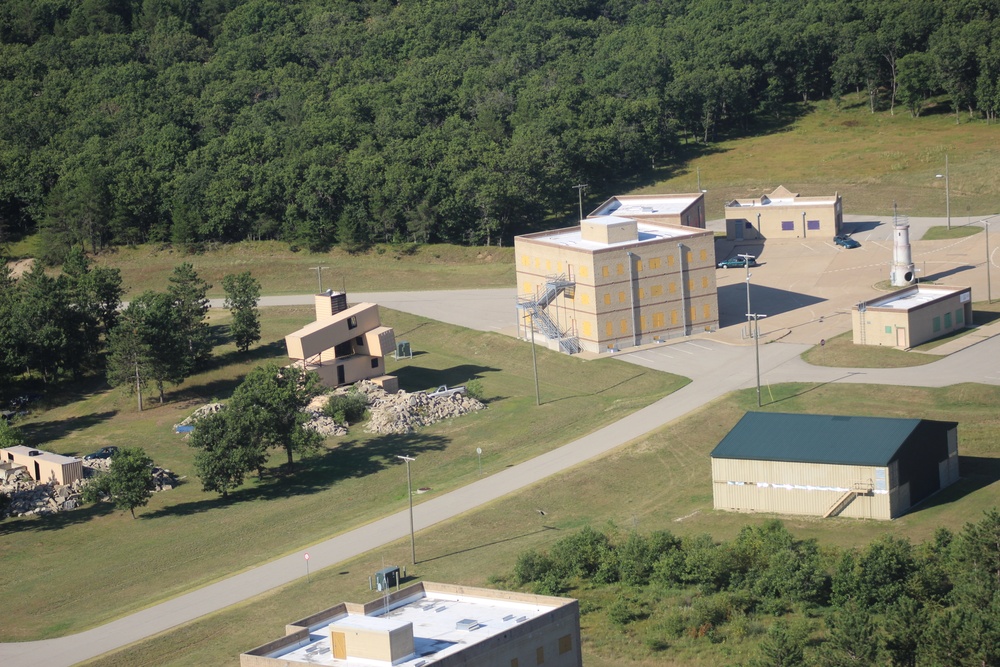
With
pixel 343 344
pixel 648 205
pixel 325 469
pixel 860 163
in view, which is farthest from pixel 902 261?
pixel 325 469

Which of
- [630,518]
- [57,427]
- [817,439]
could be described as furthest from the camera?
[57,427]

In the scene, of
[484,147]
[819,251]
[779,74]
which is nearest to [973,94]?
[779,74]

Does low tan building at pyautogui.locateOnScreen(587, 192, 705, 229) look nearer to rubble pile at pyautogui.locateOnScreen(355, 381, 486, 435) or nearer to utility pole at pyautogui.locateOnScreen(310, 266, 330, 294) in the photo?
utility pole at pyautogui.locateOnScreen(310, 266, 330, 294)

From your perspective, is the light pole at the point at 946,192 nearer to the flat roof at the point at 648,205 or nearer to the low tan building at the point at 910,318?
the flat roof at the point at 648,205

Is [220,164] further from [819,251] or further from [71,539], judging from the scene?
[71,539]

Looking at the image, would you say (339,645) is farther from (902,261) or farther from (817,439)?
(902,261)

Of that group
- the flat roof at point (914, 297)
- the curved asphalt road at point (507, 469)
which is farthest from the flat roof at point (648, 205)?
the flat roof at point (914, 297)
